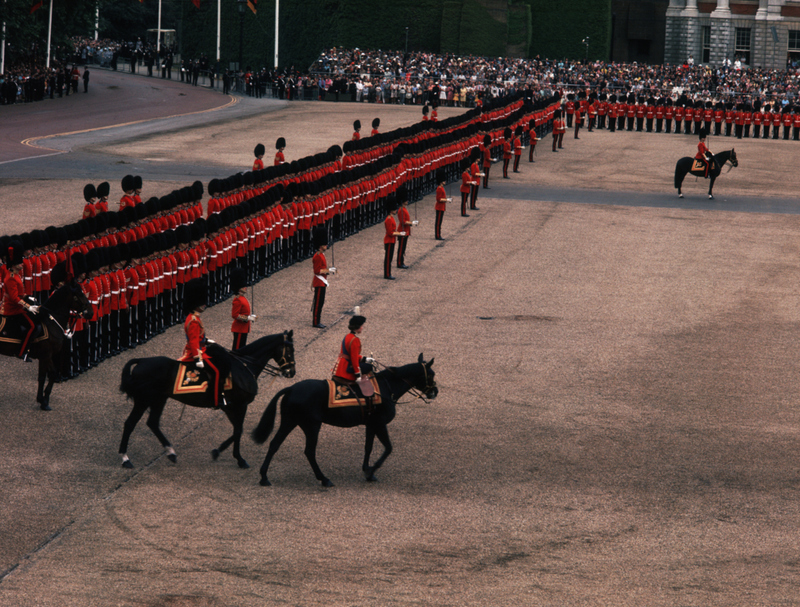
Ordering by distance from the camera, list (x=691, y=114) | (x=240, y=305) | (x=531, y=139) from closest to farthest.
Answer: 1. (x=240, y=305)
2. (x=531, y=139)
3. (x=691, y=114)

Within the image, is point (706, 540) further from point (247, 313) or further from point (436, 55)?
point (436, 55)

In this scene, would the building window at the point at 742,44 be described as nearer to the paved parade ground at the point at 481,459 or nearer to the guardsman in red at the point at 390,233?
the paved parade ground at the point at 481,459

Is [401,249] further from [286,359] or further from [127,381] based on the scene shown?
[127,381]

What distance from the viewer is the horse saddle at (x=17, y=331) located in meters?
11.8

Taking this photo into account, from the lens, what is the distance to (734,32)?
6538cm

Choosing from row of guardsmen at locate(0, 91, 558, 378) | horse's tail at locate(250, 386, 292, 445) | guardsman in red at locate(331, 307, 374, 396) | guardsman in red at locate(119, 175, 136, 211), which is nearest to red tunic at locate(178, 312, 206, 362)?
horse's tail at locate(250, 386, 292, 445)

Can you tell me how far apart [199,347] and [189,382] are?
46 cm

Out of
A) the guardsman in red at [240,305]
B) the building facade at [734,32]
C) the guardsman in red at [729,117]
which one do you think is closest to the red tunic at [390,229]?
the guardsman in red at [240,305]

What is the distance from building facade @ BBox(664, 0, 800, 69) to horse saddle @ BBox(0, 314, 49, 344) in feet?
192

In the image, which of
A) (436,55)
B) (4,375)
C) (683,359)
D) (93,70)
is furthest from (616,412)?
(93,70)

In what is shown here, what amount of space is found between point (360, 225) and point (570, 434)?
482 inches

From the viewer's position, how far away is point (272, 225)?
18312 mm

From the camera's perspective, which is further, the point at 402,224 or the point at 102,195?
the point at 402,224

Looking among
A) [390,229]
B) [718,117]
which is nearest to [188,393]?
[390,229]
